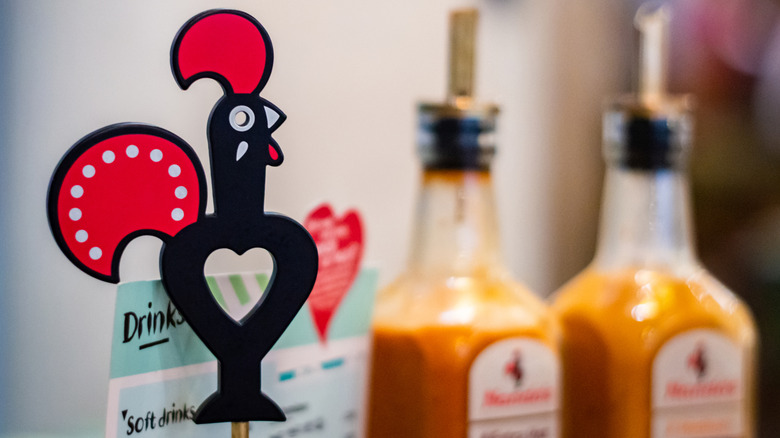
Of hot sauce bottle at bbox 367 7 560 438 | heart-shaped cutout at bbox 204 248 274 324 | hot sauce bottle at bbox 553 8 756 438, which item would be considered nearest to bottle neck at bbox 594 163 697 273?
hot sauce bottle at bbox 553 8 756 438

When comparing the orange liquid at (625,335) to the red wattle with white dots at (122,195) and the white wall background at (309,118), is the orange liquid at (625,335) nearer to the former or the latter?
the white wall background at (309,118)

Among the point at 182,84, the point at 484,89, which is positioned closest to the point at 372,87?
the point at 484,89

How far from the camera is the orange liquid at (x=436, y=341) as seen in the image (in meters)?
0.46

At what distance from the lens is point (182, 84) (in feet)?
1.10

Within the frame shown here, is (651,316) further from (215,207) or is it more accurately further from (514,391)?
(215,207)

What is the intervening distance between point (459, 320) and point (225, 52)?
8.3 inches

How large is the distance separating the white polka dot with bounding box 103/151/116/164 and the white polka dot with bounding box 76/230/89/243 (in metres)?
0.03

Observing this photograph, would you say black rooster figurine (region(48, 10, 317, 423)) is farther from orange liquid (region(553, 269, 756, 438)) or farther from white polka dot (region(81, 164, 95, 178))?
orange liquid (region(553, 269, 756, 438))

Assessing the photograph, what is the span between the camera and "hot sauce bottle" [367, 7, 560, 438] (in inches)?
18.1

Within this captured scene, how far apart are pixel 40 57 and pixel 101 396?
171 mm

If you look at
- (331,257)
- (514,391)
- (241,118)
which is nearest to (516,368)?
(514,391)

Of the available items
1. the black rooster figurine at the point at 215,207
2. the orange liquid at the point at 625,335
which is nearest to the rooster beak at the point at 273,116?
the black rooster figurine at the point at 215,207

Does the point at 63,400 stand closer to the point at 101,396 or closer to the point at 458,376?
the point at 101,396

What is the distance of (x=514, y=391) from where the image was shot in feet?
1.56
